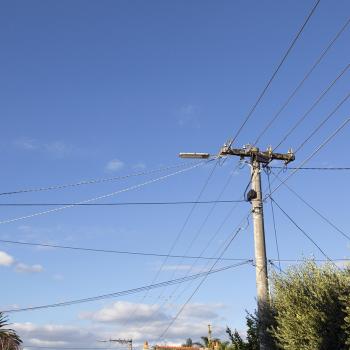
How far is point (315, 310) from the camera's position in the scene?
52.2 feet

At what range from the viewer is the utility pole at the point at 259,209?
19.3 meters

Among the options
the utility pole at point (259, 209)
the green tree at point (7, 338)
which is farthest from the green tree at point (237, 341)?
the green tree at point (7, 338)

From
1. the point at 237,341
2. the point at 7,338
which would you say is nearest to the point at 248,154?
the point at 237,341

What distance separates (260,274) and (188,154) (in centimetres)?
595

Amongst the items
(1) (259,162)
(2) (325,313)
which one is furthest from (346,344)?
(1) (259,162)

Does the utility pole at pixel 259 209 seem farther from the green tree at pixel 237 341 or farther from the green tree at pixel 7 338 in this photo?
the green tree at pixel 7 338

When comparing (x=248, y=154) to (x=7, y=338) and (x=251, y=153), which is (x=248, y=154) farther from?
(x=7, y=338)

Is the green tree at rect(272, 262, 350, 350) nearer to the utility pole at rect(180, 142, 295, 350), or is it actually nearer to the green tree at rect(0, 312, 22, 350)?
the utility pole at rect(180, 142, 295, 350)

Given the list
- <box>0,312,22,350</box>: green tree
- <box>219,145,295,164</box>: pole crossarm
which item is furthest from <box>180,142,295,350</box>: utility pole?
<box>0,312,22,350</box>: green tree

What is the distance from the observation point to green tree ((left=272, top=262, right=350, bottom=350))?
15.4 meters

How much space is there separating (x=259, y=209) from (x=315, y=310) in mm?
5892

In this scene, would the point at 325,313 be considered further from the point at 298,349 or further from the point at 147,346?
the point at 147,346

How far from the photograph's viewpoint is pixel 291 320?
16.5 metres

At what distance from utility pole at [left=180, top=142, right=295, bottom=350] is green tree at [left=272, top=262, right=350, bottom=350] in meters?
1.65
